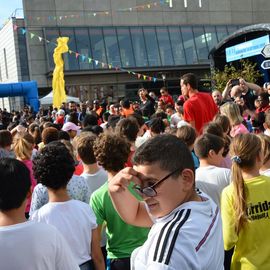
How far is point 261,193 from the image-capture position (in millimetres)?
2889

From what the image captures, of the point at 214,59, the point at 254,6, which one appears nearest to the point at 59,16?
the point at 214,59

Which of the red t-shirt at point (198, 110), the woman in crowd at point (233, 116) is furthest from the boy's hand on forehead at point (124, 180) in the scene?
the red t-shirt at point (198, 110)

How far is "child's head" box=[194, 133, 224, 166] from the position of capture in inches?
142

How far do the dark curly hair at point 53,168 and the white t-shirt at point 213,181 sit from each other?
1.16 metres

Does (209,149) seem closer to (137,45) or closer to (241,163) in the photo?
(241,163)

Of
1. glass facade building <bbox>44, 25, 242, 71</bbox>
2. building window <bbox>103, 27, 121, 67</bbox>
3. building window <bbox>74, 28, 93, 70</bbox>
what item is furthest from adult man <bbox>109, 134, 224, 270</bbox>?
building window <bbox>103, 27, 121, 67</bbox>

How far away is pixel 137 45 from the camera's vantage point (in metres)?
29.1

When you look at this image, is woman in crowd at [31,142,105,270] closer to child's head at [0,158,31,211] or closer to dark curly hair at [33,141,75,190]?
Result: dark curly hair at [33,141,75,190]

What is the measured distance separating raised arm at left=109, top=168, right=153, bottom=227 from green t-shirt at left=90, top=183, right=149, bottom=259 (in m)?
1.01

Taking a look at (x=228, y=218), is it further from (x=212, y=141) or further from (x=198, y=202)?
(x=198, y=202)

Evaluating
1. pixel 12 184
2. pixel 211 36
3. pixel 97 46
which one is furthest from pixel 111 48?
pixel 12 184

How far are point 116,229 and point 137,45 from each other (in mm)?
26963

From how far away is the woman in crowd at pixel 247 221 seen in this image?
2.80m

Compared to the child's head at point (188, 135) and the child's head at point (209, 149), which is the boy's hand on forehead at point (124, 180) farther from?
the child's head at point (188, 135)
